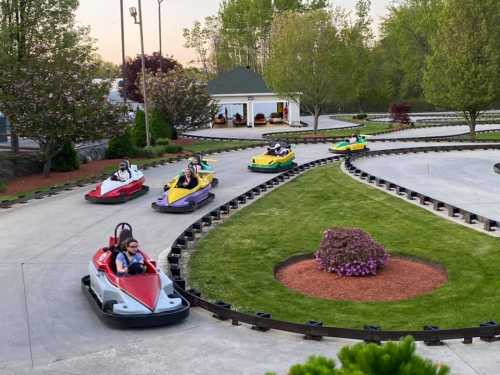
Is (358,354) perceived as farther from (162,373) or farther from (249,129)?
(249,129)

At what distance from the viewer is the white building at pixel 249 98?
55.8 meters

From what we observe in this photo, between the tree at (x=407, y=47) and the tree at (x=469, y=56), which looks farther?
the tree at (x=407, y=47)

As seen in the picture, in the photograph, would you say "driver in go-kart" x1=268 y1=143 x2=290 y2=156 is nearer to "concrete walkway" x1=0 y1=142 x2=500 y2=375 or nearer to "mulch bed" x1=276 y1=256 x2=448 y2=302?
"concrete walkway" x1=0 y1=142 x2=500 y2=375

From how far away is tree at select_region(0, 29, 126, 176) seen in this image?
955 inches

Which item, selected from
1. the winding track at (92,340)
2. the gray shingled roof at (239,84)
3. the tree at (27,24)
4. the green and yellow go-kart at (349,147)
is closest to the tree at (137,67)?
the gray shingled roof at (239,84)

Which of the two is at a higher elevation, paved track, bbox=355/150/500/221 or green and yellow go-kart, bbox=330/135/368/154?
green and yellow go-kart, bbox=330/135/368/154

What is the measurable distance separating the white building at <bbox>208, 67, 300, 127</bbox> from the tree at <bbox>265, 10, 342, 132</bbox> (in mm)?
10331

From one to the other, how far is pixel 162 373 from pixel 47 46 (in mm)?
24775

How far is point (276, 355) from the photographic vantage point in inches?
342

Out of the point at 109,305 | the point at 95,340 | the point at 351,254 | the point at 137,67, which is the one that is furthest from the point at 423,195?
the point at 137,67

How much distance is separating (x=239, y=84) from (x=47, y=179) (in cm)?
3343

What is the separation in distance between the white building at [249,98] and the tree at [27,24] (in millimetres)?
24839

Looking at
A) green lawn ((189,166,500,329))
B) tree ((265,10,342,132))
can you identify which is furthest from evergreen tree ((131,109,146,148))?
green lawn ((189,166,500,329))

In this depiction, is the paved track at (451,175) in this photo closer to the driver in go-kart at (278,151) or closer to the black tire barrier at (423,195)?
the black tire barrier at (423,195)
